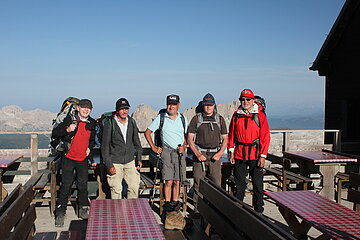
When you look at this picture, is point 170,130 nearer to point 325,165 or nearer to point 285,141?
point 325,165

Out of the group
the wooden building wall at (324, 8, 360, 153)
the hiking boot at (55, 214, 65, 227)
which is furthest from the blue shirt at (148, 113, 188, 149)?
the wooden building wall at (324, 8, 360, 153)

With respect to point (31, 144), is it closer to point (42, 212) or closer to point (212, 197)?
point (42, 212)

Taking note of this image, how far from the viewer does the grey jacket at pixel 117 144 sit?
5625 millimetres

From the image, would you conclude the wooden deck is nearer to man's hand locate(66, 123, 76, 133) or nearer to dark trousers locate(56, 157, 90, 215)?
dark trousers locate(56, 157, 90, 215)

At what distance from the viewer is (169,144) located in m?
5.88

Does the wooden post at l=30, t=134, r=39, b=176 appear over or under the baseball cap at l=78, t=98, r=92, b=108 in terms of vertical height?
under

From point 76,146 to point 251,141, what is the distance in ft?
8.20

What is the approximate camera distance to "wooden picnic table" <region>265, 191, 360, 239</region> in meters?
3.45

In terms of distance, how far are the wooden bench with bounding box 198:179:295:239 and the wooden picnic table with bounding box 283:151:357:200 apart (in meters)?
3.27

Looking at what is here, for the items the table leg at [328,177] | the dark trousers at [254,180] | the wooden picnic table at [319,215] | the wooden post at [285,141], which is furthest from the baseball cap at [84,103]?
the wooden post at [285,141]

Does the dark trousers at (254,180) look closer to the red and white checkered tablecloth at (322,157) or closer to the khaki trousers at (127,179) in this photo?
the khaki trousers at (127,179)

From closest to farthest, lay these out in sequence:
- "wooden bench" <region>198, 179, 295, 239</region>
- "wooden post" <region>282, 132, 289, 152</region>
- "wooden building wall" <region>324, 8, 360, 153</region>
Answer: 1. "wooden bench" <region>198, 179, 295, 239</region>
2. "wooden post" <region>282, 132, 289, 152</region>
3. "wooden building wall" <region>324, 8, 360, 153</region>

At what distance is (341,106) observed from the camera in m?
13.3

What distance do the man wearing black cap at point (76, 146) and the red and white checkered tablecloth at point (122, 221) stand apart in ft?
5.33
